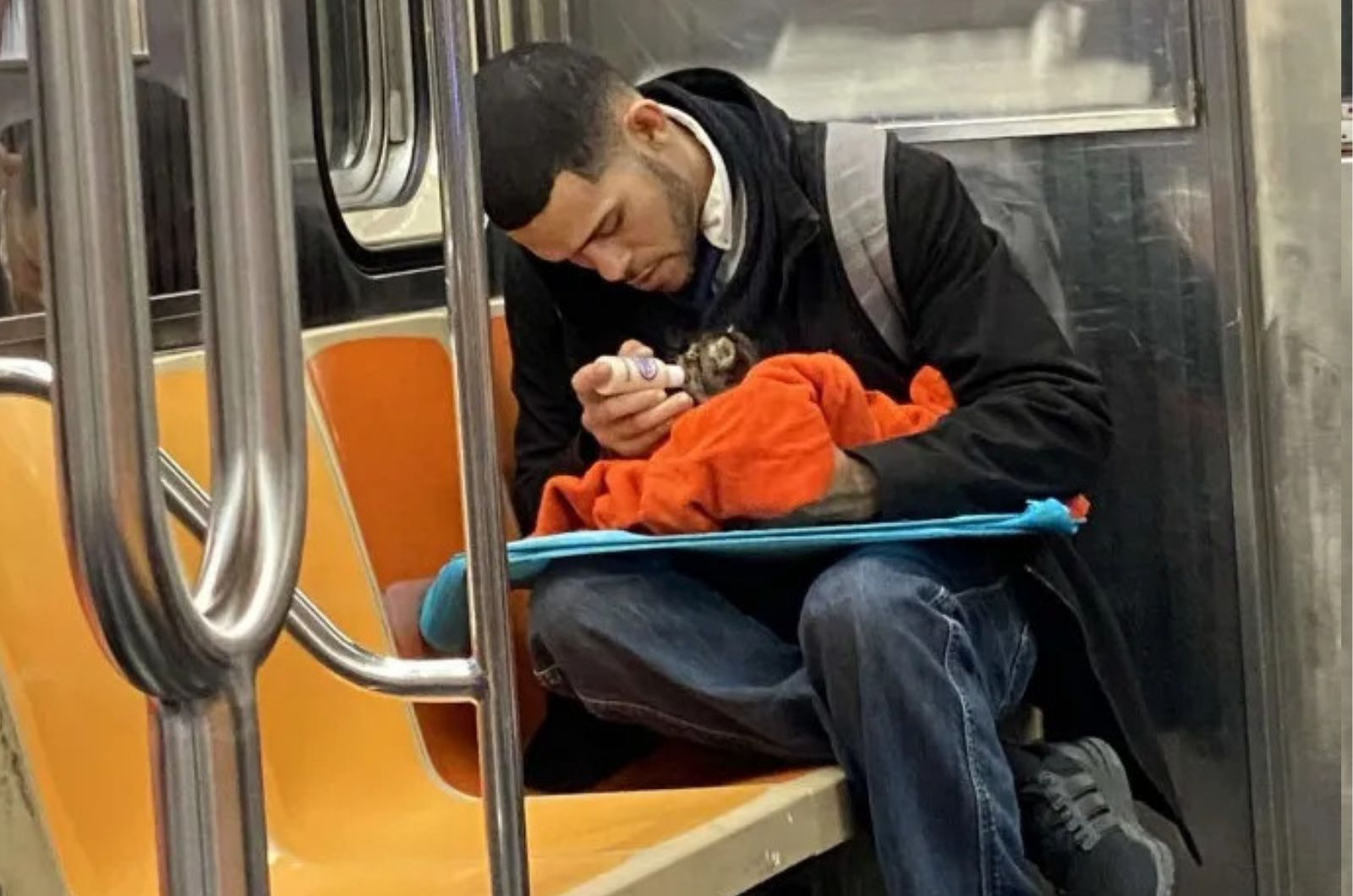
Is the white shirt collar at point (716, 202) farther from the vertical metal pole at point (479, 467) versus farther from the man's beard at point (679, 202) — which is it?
the vertical metal pole at point (479, 467)

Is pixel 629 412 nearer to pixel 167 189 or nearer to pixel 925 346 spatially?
pixel 925 346

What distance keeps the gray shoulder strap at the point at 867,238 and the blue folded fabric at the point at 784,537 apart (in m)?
0.23

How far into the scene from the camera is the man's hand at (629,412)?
1.70m

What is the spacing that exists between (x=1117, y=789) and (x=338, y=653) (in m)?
0.79

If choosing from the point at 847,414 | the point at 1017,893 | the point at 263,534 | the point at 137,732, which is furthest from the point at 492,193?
the point at 263,534

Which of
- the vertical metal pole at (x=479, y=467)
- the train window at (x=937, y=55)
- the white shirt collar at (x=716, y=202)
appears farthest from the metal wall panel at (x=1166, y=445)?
the vertical metal pole at (x=479, y=467)

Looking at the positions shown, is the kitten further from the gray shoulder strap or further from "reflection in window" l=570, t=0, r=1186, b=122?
"reflection in window" l=570, t=0, r=1186, b=122

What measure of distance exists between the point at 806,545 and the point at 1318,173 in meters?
0.74

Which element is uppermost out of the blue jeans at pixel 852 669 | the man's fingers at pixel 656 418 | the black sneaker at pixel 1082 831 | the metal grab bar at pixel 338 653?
the man's fingers at pixel 656 418

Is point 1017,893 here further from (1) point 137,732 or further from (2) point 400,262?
(2) point 400,262

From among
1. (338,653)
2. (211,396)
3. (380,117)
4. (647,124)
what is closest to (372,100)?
(380,117)

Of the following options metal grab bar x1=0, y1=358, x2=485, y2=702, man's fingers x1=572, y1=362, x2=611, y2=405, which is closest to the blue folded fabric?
man's fingers x1=572, y1=362, x2=611, y2=405

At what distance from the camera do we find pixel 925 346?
180cm

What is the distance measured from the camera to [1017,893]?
153 centimetres
